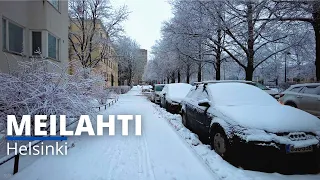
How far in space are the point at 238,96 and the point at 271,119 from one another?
1565mm

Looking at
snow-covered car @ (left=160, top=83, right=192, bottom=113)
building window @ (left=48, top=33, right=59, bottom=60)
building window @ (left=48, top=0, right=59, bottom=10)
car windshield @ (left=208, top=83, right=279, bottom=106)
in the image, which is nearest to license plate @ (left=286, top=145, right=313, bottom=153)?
car windshield @ (left=208, top=83, right=279, bottom=106)

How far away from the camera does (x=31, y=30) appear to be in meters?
12.2

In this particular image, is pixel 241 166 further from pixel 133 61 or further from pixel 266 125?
pixel 133 61

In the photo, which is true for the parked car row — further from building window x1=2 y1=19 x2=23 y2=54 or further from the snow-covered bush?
building window x1=2 y1=19 x2=23 y2=54

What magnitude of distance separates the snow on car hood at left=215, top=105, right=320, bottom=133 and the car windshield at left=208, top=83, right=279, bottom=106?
452 mm

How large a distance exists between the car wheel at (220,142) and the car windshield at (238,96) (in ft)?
2.61

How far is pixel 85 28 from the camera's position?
1267 inches

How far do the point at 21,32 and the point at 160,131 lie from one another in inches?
302

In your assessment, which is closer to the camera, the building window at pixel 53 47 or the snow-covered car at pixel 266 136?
the snow-covered car at pixel 266 136

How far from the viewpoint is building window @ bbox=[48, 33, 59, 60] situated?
13506 mm

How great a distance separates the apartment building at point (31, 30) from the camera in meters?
10.1

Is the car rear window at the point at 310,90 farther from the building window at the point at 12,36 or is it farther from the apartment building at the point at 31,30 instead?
the building window at the point at 12,36

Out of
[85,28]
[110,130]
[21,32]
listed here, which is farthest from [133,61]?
[110,130]

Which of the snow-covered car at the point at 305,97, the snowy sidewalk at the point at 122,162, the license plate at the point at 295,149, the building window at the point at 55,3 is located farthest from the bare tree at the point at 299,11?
the building window at the point at 55,3
